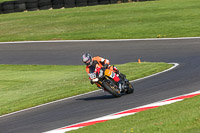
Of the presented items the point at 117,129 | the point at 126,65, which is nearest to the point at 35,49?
the point at 126,65

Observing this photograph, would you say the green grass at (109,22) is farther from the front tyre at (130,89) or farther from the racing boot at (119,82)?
the racing boot at (119,82)

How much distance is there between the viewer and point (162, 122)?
8.37m

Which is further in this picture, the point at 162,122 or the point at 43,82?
the point at 43,82

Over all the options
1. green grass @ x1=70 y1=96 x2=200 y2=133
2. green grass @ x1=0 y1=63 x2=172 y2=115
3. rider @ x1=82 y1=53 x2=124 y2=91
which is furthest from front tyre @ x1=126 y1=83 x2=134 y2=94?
green grass @ x1=70 y1=96 x2=200 y2=133

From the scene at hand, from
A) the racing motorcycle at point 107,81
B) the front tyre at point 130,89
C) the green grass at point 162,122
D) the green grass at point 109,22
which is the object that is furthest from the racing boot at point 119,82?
the green grass at point 109,22

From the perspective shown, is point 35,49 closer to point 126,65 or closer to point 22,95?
point 126,65

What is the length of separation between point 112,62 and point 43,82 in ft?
15.6

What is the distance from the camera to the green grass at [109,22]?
3019cm

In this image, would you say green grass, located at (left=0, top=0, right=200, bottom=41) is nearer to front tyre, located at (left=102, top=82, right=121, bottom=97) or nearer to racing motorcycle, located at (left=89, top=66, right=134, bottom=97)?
racing motorcycle, located at (left=89, top=66, right=134, bottom=97)

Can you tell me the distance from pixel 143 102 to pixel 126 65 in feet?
28.0

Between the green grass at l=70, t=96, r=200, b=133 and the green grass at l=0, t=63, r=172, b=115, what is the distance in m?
6.24

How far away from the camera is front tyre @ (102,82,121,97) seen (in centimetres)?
1366

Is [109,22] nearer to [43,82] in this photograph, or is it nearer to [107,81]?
[43,82]

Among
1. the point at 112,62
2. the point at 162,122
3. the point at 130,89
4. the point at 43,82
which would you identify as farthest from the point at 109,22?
the point at 162,122
